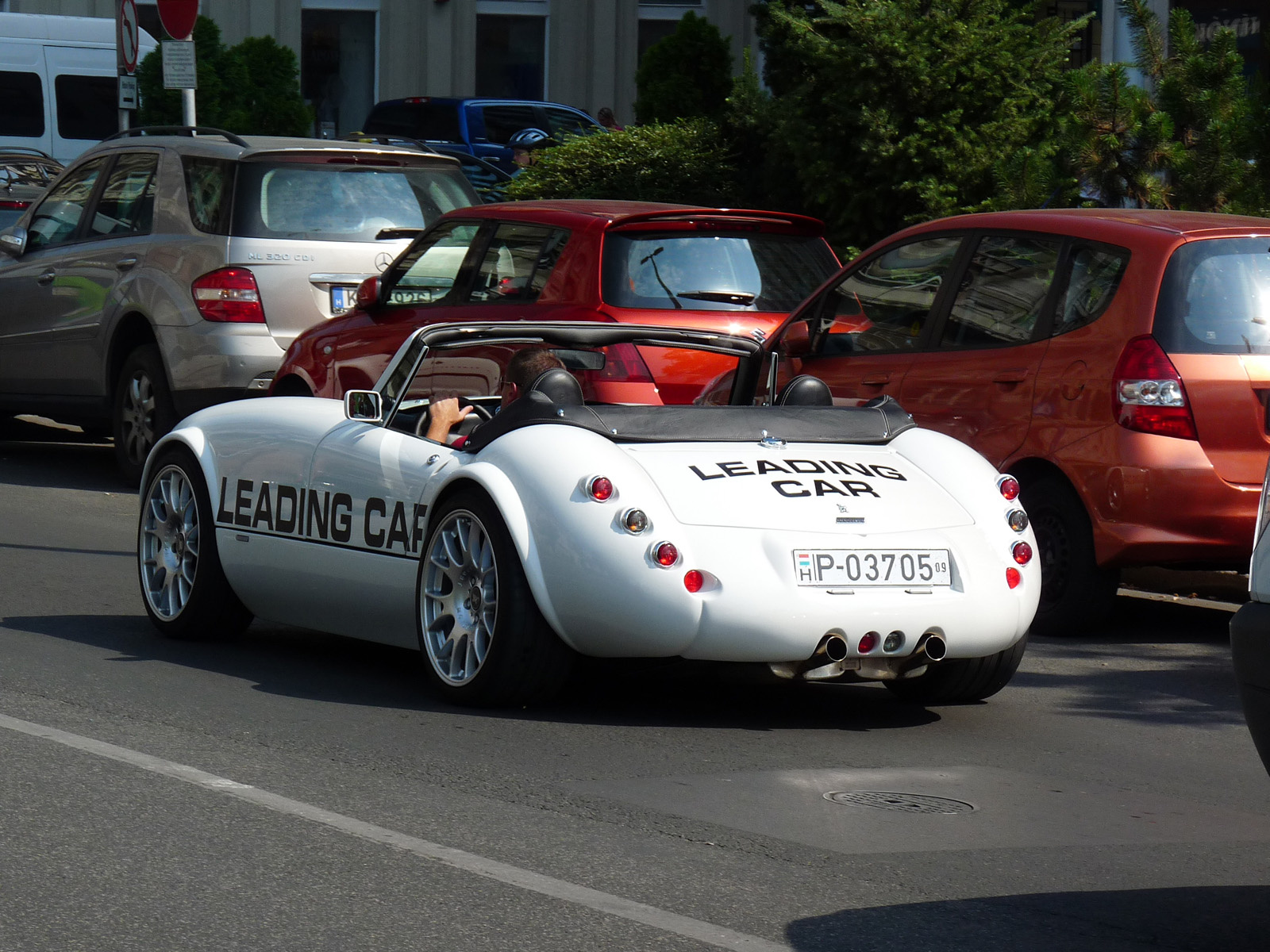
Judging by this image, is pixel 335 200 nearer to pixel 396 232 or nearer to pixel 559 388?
pixel 396 232

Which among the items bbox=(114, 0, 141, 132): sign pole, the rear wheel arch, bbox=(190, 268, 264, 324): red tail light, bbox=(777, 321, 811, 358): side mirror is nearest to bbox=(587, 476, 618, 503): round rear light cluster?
bbox=(777, 321, 811, 358): side mirror

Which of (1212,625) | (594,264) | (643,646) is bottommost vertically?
(1212,625)

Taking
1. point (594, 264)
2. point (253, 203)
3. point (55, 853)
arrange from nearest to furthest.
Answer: point (55, 853)
point (594, 264)
point (253, 203)

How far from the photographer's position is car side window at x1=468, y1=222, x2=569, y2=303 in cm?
1073

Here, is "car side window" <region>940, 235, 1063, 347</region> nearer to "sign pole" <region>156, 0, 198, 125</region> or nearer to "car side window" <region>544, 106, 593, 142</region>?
"sign pole" <region>156, 0, 198, 125</region>

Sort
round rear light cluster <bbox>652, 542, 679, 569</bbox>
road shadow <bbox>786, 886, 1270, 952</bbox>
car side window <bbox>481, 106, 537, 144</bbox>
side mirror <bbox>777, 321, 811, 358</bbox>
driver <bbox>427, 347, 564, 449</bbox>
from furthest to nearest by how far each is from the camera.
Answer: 1. car side window <bbox>481, 106, 537, 144</bbox>
2. side mirror <bbox>777, 321, 811, 358</bbox>
3. driver <bbox>427, 347, 564, 449</bbox>
4. round rear light cluster <bbox>652, 542, 679, 569</bbox>
5. road shadow <bbox>786, 886, 1270, 952</bbox>

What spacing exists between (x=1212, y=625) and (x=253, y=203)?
611 centimetres

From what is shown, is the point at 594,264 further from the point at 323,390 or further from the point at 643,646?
the point at 643,646

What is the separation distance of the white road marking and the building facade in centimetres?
3676

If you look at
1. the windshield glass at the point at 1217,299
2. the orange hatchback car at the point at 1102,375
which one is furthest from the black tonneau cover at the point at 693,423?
the windshield glass at the point at 1217,299

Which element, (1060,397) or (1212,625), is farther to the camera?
(1212,625)

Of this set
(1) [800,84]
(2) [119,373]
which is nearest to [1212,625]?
(2) [119,373]

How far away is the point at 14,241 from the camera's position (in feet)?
45.4

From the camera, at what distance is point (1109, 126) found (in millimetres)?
11711
